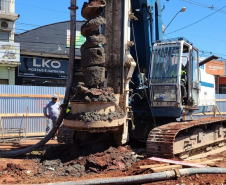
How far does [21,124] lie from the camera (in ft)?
40.3

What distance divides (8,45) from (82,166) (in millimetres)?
14724

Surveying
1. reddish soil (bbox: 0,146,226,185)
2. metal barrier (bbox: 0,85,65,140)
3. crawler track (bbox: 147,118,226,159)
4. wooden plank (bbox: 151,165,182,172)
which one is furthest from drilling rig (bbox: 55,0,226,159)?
metal barrier (bbox: 0,85,65,140)

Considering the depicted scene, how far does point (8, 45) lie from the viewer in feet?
61.5

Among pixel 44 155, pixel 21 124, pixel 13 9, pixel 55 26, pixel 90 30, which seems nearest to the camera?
pixel 90 30

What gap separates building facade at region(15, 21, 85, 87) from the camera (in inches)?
803

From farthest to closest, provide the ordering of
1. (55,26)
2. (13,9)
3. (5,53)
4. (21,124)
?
1. (55,26)
2. (13,9)
3. (5,53)
4. (21,124)

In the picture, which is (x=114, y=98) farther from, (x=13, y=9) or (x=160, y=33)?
(x=13, y=9)

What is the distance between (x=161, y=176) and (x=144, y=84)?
10.9 feet

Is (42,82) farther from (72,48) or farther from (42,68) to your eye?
(72,48)

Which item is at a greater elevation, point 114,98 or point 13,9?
point 13,9

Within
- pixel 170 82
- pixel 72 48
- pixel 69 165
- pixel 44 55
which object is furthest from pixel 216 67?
pixel 69 165

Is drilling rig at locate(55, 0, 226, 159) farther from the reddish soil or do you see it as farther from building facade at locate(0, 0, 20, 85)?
building facade at locate(0, 0, 20, 85)

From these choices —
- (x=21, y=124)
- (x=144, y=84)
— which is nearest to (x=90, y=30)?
(x=144, y=84)

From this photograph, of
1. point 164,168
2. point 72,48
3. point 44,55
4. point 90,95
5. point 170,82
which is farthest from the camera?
point 44,55
